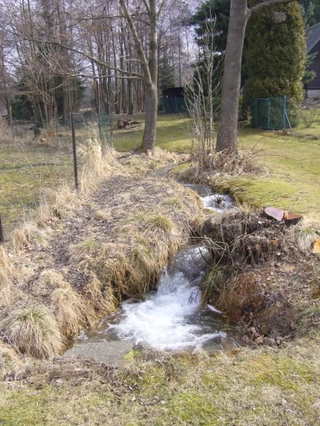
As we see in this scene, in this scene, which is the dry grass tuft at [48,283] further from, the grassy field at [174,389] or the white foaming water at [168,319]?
the grassy field at [174,389]

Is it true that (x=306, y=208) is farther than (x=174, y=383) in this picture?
Yes

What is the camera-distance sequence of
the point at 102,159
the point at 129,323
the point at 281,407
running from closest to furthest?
the point at 281,407, the point at 129,323, the point at 102,159

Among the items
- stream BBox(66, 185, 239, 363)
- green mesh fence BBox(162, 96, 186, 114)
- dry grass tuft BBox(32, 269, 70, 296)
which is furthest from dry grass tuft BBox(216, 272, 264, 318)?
green mesh fence BBox(162, 96, 186, 114)

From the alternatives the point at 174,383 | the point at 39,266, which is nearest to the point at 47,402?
the point at 174,383

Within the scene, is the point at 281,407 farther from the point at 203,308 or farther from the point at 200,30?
the point at 200,30

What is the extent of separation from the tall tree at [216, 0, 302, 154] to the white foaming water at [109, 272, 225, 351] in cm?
557

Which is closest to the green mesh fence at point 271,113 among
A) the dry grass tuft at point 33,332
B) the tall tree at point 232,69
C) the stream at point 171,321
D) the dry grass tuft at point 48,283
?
the tall tree at point 232,69

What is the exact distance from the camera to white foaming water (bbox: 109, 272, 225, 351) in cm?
371

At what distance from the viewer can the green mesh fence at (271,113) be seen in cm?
1500

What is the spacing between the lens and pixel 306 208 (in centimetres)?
585

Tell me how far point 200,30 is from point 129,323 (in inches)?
702

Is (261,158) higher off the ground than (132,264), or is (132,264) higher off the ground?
(261,158)

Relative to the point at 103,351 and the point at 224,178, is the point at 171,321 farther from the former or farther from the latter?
the point at 224,178

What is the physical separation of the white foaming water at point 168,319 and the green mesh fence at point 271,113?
12.0m
